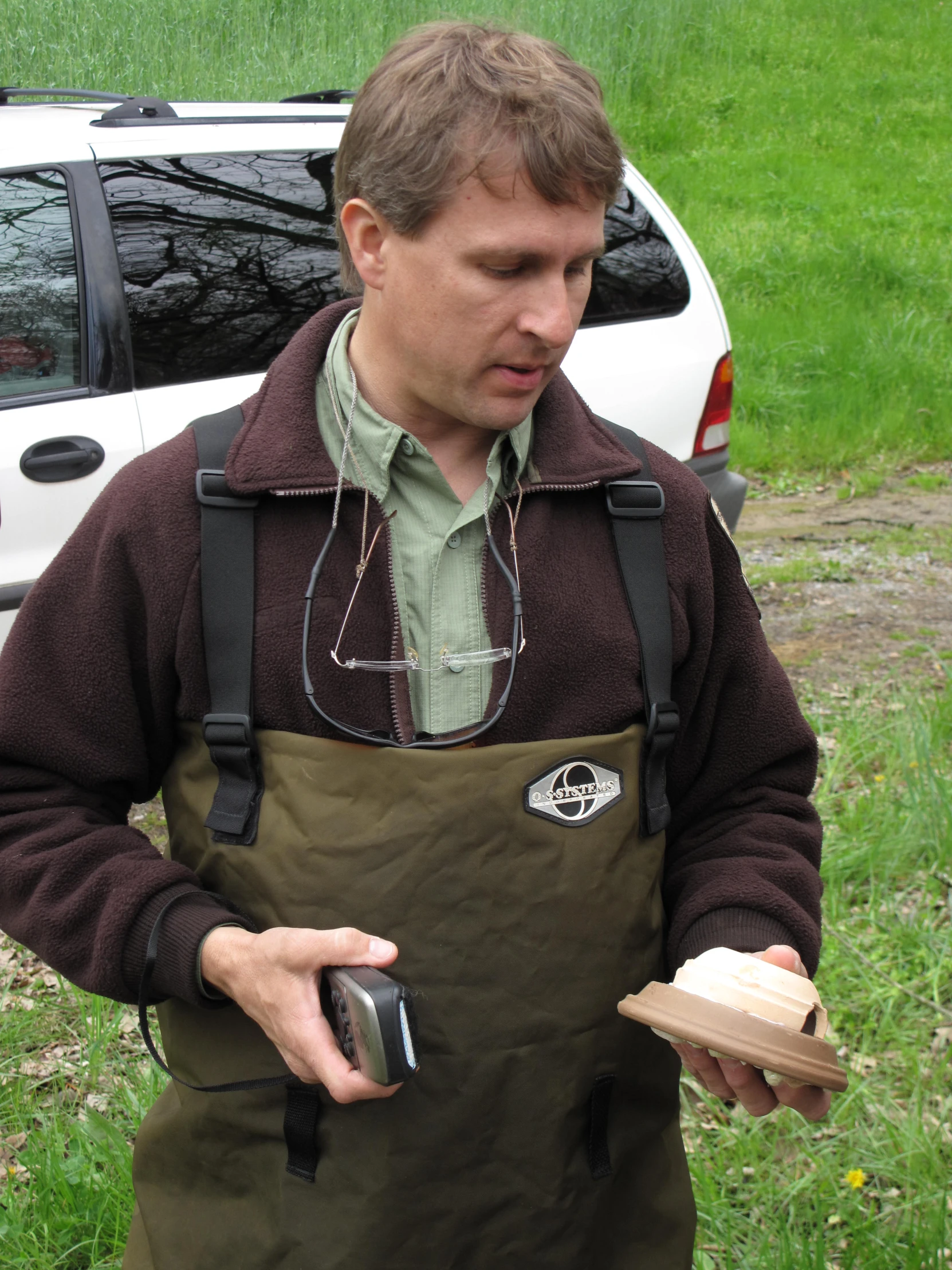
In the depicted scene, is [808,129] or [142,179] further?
[808,129]

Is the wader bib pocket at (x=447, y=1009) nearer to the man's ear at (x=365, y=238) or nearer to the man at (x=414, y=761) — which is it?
the man at (x=414, y=761)

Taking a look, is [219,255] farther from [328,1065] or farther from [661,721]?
[328,1065]

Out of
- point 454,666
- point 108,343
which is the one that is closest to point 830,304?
point 108,343

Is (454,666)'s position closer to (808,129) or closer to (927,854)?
(927,854)

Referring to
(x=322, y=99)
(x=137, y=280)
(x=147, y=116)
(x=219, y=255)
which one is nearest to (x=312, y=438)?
(x=137, y=280)

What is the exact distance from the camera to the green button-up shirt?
1430mm

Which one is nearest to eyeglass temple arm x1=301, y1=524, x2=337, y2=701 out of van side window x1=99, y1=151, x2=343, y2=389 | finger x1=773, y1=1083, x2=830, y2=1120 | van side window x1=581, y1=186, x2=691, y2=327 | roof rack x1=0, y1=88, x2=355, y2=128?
finger x1=773, y1=1083, x2=830, y2=1120

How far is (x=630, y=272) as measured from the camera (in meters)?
4.29

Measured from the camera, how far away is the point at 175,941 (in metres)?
1.32

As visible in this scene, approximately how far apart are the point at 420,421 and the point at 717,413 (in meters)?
3.10

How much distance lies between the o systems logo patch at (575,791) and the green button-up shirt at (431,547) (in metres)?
0.14

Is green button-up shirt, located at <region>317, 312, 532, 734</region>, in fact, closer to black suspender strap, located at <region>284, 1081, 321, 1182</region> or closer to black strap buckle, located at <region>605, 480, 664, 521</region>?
black strap buckle, located at <region>605, 480, 664, 521</region>

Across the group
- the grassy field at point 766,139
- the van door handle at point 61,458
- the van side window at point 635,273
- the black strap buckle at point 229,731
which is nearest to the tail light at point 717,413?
the van side window at point 635,273

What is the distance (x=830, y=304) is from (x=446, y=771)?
8.39 m
